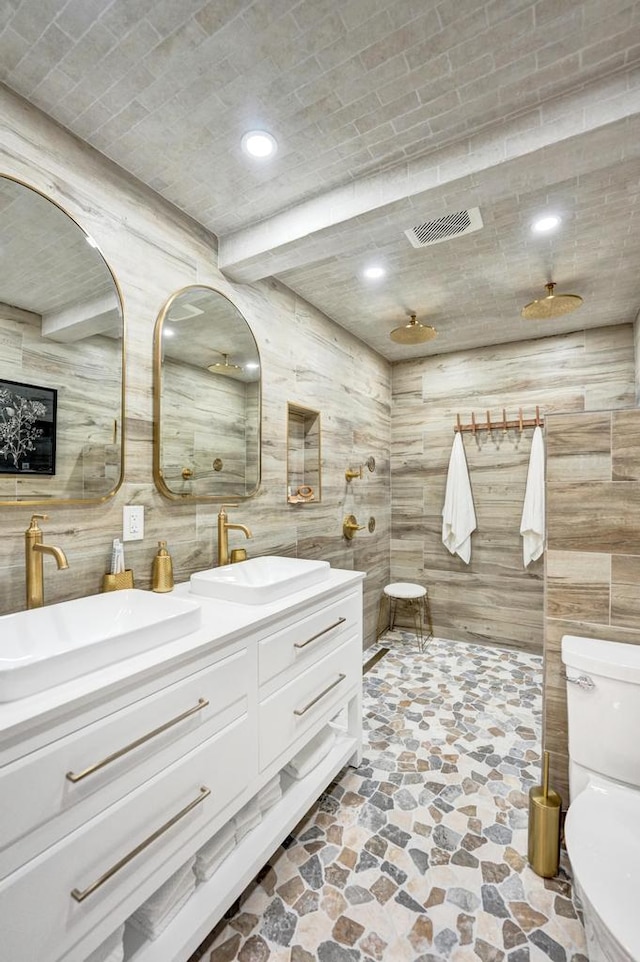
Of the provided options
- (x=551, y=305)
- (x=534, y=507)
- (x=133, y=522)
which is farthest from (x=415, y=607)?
(x=133, y=522)

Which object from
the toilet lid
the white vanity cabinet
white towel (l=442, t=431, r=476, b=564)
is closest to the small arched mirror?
the white vanity cabinet

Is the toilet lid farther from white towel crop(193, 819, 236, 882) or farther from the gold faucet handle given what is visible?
the gold faucet handle

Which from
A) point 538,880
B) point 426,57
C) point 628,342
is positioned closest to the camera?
point 426,57

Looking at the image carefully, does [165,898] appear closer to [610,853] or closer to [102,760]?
[102,760]

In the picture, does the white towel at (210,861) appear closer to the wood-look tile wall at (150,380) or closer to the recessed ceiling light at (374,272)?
the wood-look tile wall at (150,380)

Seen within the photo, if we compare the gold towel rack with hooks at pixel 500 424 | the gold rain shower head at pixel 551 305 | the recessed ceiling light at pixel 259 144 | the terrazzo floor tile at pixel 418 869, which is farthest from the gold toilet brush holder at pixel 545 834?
the gold towel rack with hooks at pixel 500 424

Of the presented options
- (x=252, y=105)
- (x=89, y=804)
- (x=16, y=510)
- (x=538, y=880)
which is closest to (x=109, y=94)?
(x=252, y=105)

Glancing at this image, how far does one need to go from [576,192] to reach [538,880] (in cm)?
257

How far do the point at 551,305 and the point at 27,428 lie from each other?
2649 millimetres

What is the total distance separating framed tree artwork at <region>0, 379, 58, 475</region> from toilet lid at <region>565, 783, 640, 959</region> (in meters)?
1.81

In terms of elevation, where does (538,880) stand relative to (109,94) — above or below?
below

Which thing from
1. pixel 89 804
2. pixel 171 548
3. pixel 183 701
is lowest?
pixel 89 804

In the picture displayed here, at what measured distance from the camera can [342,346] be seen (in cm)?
316

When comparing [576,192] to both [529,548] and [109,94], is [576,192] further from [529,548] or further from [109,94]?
[529,548]
